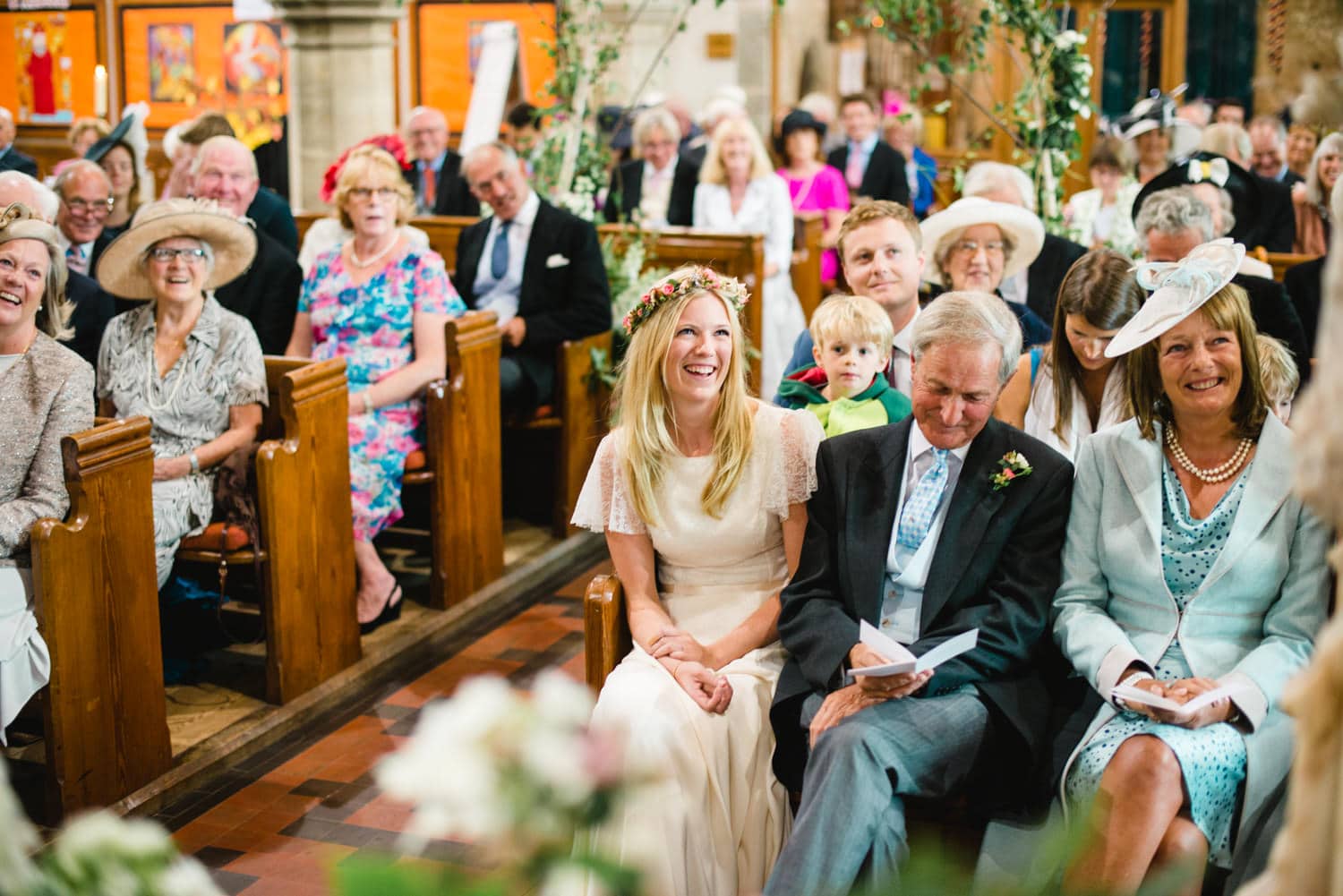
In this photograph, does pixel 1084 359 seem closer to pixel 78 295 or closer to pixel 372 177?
pixel 372 177

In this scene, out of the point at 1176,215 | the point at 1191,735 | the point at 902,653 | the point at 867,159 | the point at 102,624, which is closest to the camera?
the point at 1191,735

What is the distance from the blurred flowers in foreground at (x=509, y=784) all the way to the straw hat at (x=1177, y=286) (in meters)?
2.02

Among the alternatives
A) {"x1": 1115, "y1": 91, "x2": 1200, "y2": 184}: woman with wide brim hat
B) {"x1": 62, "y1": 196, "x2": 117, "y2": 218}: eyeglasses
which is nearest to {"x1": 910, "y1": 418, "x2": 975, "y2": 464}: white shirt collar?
{"x1": 62, "y1": 196, "x2": 117, "y2": 218}: eyeglasses

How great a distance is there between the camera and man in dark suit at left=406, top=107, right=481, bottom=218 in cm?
863

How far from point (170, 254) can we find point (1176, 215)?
2.99 metres

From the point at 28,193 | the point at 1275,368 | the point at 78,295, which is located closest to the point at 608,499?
the point at 1275,368

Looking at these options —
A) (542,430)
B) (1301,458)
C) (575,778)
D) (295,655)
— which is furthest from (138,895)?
(542,430)

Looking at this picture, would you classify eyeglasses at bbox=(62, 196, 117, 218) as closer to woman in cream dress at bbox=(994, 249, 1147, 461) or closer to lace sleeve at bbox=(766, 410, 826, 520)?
lace sleeve at bbox=(766, 410, 826, 520)

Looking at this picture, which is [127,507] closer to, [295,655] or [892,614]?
[295,655]

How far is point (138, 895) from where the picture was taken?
126 centimetres

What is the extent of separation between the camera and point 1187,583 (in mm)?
2938

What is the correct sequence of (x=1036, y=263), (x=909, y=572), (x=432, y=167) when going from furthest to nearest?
(x=432, y=167), (x=1036, y=263), (x=909, y=572)

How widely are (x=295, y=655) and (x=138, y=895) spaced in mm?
3347

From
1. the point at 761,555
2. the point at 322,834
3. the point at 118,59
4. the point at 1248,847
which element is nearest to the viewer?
the point at 1248,847
